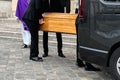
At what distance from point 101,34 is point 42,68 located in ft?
5.75

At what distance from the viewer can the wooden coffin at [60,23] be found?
8375mm

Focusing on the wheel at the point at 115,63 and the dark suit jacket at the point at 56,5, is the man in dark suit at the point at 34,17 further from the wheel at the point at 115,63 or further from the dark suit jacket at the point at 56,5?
the wheel at the point at 115,63

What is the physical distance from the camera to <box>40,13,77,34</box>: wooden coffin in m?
8.38

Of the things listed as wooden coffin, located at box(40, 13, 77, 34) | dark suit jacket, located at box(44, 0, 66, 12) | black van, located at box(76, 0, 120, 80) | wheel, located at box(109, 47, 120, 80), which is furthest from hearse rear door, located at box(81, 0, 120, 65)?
dark suit jacket, located at box(44, 0, 66, 12)

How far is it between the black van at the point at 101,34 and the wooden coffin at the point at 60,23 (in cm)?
86

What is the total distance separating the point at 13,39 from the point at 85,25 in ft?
18.2

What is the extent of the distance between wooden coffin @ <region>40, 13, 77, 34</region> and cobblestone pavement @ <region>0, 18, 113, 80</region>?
75 centimetres

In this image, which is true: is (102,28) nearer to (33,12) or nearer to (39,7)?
(39,7)

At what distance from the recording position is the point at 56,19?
857 centimetres

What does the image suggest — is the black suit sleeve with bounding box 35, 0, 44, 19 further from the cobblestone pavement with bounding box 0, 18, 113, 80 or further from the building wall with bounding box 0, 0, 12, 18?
the building wall with bounding box 0, 0, 12, 18

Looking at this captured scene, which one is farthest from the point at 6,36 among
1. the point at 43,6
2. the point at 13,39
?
the point at 43,6

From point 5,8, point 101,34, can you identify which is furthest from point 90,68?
point 5,8

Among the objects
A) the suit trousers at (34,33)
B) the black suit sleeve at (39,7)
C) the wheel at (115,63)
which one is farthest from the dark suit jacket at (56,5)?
the wheel at (115,63)

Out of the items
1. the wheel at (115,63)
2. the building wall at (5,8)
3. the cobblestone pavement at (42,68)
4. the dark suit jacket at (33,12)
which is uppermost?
the dark suit jacket at (33,12)
